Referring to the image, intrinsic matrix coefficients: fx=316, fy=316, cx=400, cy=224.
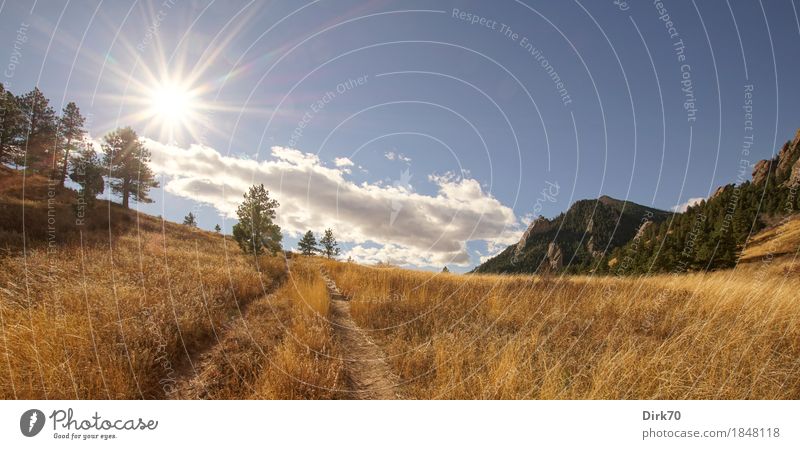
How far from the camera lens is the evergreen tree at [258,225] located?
22.9m

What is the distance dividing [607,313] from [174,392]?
8530mm

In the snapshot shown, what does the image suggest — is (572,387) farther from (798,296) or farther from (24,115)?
(24,115)

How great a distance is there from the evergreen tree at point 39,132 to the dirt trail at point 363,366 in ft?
139

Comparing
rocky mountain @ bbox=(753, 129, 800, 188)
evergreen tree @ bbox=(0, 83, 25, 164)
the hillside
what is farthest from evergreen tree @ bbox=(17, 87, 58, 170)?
rocky mountain @ bbox=(753, 129, 800, 188)

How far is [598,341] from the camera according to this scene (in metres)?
5.70

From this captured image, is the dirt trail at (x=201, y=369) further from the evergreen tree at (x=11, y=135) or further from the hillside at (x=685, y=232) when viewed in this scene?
the evergreen tree at (x=11, y=135)

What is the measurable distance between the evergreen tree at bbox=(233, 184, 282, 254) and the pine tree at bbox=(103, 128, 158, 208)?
18.8 m

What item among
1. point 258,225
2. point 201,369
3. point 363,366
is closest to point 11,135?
point 258,225

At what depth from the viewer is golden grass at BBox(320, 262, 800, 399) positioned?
405cm

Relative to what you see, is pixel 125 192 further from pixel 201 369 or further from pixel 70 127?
pixel 201 369

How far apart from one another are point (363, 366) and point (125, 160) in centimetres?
4472

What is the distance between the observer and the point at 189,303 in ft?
25.6

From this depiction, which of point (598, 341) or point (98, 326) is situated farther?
point (598, 341)

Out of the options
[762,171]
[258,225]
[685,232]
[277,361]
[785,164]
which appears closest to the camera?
[277,361]
